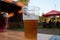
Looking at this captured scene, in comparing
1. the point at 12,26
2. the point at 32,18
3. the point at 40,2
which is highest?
the point at 40,2

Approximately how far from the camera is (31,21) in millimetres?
755

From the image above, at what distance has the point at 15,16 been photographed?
3180mm

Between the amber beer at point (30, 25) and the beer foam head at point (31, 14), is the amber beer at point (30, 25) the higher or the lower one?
the lower one

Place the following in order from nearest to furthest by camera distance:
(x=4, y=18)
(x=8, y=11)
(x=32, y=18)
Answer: (x=32, y=18), (x=8, y=11), (x=4, y=18)

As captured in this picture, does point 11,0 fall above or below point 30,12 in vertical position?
above

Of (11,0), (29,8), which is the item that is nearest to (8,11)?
(11,0)

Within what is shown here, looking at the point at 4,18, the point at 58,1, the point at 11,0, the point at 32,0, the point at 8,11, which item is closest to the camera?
the point at 32,0

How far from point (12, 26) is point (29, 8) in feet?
10.1

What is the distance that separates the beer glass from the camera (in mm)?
741

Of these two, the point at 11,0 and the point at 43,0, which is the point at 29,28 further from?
the point at 11,0

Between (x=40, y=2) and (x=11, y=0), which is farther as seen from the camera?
(x=11, y=0)

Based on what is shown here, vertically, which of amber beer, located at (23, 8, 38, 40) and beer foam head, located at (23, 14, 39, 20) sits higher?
beer foam head, located at (23, 14, 39, 20)

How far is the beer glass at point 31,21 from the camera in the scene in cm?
74

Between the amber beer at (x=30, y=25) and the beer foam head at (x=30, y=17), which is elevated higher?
the beer foam head at (x=30, y=17)
